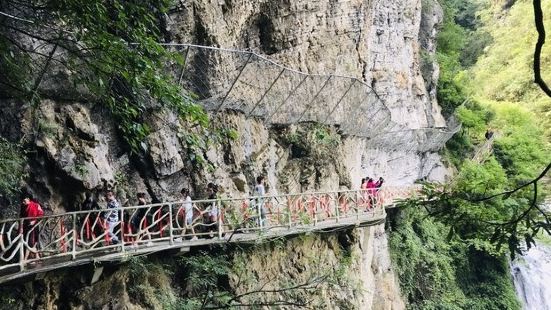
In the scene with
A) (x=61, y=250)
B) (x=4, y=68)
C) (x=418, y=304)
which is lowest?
(x=418, y=304)

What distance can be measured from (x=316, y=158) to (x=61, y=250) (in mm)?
9230

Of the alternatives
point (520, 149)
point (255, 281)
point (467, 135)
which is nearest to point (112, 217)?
point (255, 281)

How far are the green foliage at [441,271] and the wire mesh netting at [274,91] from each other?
4.95 m

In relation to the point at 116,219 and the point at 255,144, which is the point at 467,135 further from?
the point at 116,219

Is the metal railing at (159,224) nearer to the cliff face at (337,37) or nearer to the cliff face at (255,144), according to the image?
the cliff face at (255,144)

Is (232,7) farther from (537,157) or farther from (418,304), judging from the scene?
(537,157)

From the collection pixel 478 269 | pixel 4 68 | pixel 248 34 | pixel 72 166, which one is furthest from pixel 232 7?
pixel 478 269

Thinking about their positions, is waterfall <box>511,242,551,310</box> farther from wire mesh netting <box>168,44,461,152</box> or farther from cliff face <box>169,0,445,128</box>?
wire mesh netting <box>168,44,461,152</box>

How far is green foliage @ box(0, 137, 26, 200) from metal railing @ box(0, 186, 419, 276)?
0.54 m

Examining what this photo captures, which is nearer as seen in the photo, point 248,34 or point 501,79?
point 248,34

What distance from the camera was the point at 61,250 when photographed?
25.4 feet

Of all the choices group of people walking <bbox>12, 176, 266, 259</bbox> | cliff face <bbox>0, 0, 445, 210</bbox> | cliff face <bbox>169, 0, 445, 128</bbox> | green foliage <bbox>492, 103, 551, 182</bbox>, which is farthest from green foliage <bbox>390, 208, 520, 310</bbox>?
group of people walking <bbox>12, 176, 266, 259</bbox>

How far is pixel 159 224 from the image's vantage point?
9742 millimetres

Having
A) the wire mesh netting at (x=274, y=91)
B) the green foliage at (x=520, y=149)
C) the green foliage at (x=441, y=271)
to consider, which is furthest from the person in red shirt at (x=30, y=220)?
the green foliage at (x=520, y=149)
